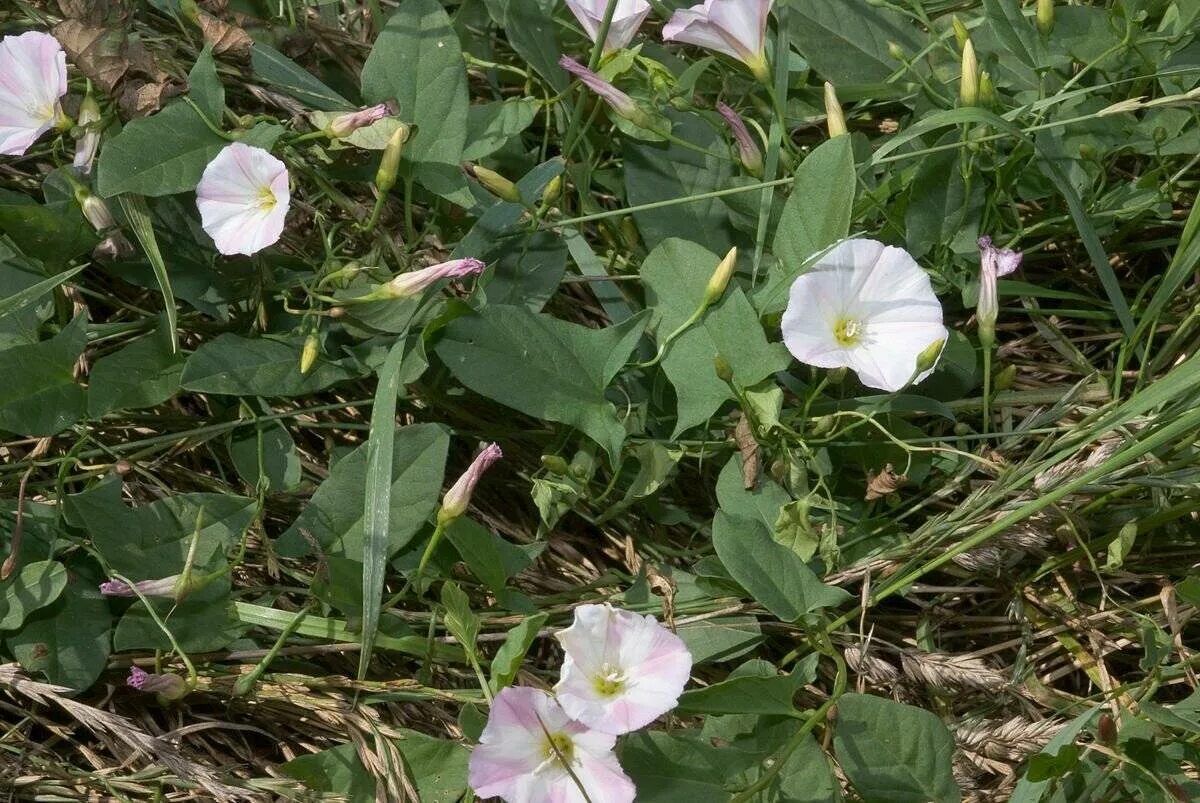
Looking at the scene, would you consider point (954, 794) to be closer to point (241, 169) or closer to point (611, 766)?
point (611, 766)

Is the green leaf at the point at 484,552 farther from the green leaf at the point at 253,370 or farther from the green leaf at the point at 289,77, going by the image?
the green leaf at the point at 289,77

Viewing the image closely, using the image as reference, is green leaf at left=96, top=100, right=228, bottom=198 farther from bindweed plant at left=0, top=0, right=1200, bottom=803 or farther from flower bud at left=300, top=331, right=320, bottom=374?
flower bud at left=300, top=331, right=320, bottom=374

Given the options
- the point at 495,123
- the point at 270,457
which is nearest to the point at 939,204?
the point at 495,123

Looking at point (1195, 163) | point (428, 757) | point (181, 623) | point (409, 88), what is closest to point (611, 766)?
point (428, 757)

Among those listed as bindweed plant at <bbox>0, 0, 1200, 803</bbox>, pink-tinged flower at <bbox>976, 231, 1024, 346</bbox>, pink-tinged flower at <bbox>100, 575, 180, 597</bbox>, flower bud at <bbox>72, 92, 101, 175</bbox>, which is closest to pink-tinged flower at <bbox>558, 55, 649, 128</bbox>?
bindweed plant at <bbox>0, 0, 1200, 803</bbox>

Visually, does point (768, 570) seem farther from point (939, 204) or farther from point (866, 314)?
point (939, 204)
